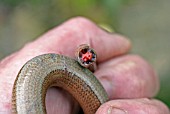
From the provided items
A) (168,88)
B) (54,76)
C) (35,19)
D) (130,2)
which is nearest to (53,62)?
(54,76)

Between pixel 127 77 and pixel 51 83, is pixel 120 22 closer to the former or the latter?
A: pixel 127 77

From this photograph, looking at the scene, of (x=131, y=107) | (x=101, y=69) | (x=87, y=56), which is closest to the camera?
(x=87, y=56)

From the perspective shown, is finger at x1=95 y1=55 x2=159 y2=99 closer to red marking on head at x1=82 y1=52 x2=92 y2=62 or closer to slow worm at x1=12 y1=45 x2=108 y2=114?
slow worm at x1=12 y1=45 x2=108 y2=114

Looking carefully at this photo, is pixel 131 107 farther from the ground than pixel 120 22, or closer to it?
farther from the ground

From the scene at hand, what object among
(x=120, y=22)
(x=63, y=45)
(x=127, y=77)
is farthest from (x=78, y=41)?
(x=120, y=22)

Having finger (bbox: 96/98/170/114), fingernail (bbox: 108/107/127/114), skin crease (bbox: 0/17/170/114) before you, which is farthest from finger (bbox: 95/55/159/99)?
fingernail (bbox: 108/107/127/114)

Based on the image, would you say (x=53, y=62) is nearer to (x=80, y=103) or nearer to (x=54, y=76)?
(x=54, y=76)
